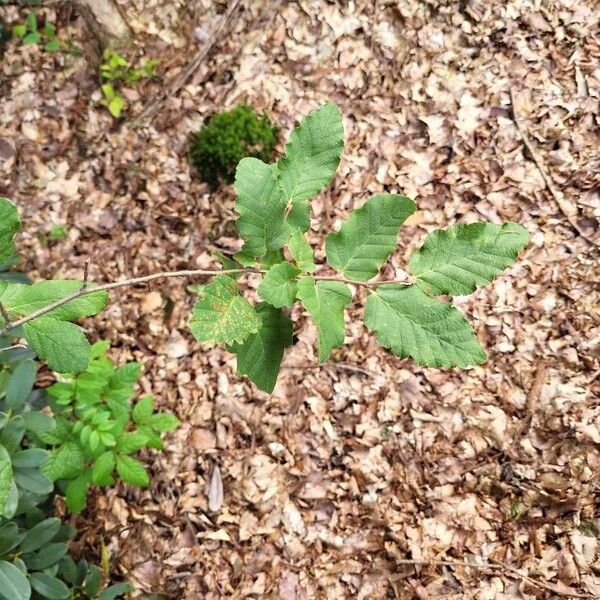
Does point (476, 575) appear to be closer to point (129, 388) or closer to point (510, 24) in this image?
point (129, 388)

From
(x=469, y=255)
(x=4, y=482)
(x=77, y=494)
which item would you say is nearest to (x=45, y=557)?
(x=77, y=494)

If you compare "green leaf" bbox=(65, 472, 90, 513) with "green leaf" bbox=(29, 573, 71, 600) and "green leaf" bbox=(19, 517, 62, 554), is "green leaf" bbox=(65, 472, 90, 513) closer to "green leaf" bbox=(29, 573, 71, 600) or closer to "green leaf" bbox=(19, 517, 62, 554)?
"green leaf" bbox=(19, 517, 62, 554)

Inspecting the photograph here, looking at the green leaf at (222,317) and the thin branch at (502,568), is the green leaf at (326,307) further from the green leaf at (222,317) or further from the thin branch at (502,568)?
the thin branch at (502,568)

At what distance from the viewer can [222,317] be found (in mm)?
1173

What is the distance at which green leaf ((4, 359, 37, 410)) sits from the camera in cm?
244

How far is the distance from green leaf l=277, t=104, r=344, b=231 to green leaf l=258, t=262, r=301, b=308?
0.62 feet

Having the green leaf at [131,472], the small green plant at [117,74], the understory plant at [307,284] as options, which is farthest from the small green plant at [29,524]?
the small green plant at [117,74]

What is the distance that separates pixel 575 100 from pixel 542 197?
66 centimetres

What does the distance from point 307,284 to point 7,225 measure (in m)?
0.69

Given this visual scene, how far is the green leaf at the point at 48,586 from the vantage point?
95.7 inches

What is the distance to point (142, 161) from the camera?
12.7 feet

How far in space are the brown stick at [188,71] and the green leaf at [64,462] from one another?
2.46 m

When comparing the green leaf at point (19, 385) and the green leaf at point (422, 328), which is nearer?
the green leaf at point (422, 328)

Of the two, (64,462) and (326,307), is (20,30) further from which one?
(326,307)
